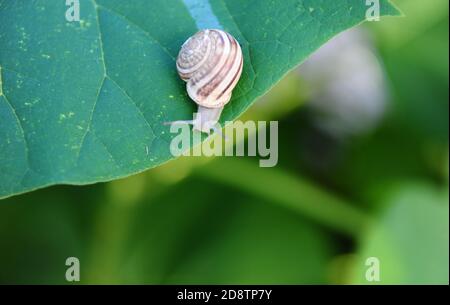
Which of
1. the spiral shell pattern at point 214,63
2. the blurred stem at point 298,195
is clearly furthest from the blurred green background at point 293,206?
the spiral shell pattern at point 214,63

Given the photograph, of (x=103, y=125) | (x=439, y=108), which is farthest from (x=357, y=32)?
(x=103, y=125)

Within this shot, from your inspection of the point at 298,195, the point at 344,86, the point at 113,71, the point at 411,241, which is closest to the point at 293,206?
the point at 298,195

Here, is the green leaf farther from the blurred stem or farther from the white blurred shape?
the white blurred shape

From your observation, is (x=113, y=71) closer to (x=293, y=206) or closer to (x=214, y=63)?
(x=214, y=63)

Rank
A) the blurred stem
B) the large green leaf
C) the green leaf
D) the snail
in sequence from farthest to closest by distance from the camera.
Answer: the blurred stem < the green leaf < the snail < the large green leaf

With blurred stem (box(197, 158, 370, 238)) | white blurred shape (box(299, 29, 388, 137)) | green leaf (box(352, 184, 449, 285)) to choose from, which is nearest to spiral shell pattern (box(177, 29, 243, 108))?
blurred stem (box(197, 158, 370, 238))

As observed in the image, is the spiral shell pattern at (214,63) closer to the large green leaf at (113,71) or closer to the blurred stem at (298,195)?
the large green leaf at (113,71)

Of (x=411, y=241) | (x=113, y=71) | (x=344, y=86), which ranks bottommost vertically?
(x=411, y=241)
